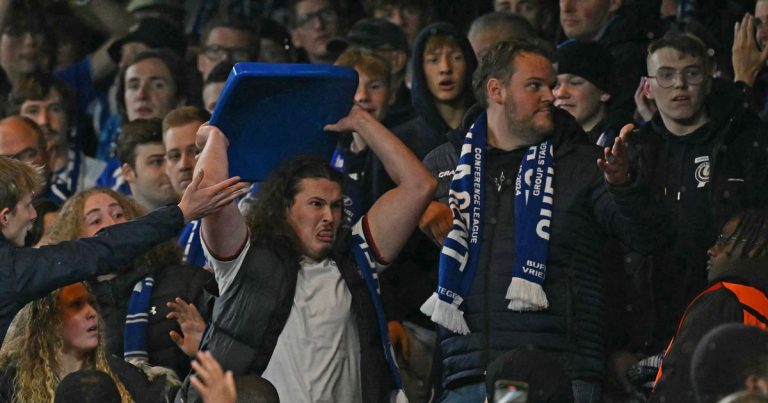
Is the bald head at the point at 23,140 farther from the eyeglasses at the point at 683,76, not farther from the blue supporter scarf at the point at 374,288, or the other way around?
the eyeglasses at the point at 683,76

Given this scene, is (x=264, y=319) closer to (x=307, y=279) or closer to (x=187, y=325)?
(x=307, y=279)

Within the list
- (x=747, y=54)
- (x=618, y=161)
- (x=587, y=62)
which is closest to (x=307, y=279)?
(x=618, y=161)

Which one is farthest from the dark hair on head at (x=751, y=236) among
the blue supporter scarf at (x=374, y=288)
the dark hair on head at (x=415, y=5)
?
the dark hair on head at (x=415, y=5)

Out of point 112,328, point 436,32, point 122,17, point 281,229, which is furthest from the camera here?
point 122,17

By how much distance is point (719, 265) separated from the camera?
6746 mm

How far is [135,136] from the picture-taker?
9695 mm

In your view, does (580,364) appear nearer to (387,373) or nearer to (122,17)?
(387,373)

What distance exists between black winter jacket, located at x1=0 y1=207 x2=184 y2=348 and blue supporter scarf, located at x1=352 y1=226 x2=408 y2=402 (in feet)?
3.49

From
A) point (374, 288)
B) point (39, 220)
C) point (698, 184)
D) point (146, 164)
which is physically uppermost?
point (146, 164)

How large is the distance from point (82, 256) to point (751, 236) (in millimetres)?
2629

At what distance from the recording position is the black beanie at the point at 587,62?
29.5ft

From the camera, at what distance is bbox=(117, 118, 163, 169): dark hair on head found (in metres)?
9.67

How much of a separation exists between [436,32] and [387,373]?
2839 millimetres

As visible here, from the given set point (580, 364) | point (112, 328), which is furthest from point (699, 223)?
point (112, 328)
